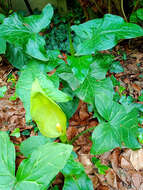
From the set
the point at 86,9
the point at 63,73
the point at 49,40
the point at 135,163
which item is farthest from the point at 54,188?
the point at 86,9

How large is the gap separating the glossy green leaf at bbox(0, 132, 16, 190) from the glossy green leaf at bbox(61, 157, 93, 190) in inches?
9.0

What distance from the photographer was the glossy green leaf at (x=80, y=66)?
0.82 meters

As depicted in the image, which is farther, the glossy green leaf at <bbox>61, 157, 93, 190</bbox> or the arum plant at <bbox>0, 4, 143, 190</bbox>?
the glossy green leaf at <bbox>61, 157, 93, 190</bbox>

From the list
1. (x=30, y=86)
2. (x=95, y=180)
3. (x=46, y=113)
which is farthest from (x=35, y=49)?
(x=95, y=180)

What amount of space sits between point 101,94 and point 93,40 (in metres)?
0.26

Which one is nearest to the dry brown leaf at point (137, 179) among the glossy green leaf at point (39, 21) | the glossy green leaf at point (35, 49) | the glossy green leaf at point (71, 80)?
the glossy green leaf at point (71, 80)

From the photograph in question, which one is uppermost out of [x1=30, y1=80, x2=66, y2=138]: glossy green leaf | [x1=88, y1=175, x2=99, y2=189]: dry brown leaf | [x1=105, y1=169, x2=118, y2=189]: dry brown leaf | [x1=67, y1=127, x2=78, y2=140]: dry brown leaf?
[x1=30, y1=80, x2=66, y2=138]: glossy green leaf

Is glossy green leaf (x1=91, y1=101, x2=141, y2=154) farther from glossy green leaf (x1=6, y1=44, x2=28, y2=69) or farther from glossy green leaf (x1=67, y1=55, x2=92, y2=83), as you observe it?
glossy green leaf (x1=6, y1=44, x2=28, y2=69)

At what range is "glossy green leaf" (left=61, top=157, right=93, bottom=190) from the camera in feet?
2.61

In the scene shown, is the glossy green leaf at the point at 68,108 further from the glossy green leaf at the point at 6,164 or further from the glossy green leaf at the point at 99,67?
the glossy green leaf at the point at 6,164

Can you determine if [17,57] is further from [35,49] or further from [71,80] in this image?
[71,80]

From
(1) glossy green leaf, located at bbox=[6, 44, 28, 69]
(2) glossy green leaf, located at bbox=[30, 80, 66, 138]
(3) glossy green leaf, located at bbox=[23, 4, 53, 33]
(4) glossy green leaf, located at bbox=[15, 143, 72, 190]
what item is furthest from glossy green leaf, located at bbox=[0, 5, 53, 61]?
(4) glossy green leaf, located at bbox=[15, 143, 72, 190]

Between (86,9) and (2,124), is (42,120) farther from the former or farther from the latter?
(86,9)

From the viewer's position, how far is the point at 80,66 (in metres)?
0.85
